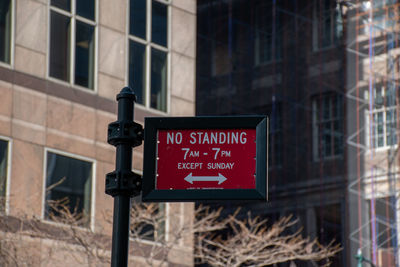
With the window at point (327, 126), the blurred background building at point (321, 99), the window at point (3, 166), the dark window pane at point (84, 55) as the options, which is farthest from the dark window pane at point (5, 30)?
the window at point (327, 126)

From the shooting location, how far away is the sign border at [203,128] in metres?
6.59

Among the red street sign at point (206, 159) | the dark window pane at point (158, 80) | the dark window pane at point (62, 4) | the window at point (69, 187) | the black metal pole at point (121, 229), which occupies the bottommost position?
the black metal pole at point (121, 229)

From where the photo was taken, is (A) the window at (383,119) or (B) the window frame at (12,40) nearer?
(B) the window frame at (12,40)

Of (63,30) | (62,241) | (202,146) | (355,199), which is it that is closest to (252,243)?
(62,241)

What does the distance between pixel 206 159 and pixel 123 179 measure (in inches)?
24.2

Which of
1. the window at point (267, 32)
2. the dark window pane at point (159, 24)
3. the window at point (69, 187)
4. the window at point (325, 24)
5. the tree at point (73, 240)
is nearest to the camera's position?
the tree at point (73, 240)

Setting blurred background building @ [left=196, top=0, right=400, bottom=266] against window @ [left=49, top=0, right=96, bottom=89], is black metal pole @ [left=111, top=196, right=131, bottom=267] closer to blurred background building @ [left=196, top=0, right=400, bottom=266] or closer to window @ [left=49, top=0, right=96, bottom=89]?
window @ [left=49, top=0, right=96, bottom=89]

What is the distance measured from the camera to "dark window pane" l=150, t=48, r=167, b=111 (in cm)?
2856

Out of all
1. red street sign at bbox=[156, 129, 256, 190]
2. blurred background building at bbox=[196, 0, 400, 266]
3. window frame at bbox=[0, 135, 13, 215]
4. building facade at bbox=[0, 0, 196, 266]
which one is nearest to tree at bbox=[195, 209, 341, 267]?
building facade at bbox=[0, 0, 196, 266]

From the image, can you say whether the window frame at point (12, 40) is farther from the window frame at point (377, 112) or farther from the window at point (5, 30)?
the window frame at point (377, 112)

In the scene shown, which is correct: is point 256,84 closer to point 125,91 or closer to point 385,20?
point 385,20

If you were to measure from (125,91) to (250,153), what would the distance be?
101 centimetres

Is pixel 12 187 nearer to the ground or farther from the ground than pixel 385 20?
nearer to the ground

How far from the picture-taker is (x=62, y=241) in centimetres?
2420
